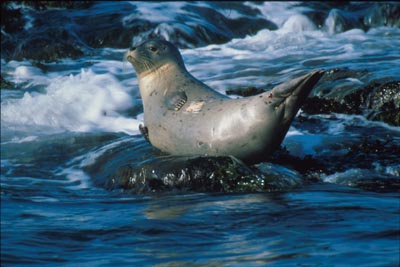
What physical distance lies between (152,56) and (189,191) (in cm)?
191

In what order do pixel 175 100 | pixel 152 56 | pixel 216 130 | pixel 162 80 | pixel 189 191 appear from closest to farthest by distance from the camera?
pixel 189 191
pixel 216 130
pixel 175 100
pixel 162 80
pixel 152 56

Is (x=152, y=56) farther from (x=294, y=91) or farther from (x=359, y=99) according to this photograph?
(x=359, y=99)

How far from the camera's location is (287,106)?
744 cm

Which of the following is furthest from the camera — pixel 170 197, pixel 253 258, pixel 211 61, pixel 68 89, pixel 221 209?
pixel 211 61

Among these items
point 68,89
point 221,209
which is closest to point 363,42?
point 68,89

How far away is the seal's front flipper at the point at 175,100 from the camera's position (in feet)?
27.6

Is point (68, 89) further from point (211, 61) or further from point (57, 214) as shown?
point (57, 214)

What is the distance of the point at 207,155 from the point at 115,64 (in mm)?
7094

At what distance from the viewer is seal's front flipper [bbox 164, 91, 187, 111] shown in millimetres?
8406

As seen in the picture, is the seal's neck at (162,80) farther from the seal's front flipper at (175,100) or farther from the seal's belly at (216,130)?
the seal's belly at (216,130)

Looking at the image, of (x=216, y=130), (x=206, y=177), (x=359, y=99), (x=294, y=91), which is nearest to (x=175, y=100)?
(x=216, y=130)

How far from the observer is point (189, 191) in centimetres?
757

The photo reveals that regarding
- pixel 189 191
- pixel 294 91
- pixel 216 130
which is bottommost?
pixel 189 191

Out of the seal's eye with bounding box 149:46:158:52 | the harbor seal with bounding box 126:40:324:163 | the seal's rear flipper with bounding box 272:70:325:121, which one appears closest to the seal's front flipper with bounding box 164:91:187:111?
the harbor seal with bounding box 126:40:324:163
